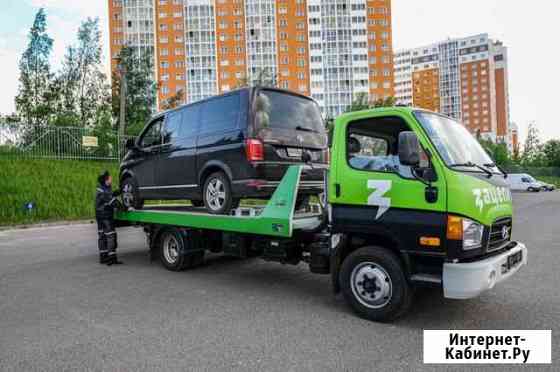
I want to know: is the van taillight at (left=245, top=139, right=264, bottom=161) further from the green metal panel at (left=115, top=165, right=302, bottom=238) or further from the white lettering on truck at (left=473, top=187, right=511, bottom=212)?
the white lettering on truck at (left=473, top=187, right=511, bottom=212)

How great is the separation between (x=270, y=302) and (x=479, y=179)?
2772mm

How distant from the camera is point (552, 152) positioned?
63.9m

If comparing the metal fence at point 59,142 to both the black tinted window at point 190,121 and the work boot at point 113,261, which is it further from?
the black tinted window at point 190,121

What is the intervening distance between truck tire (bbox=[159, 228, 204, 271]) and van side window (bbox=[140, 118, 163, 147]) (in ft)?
5.53

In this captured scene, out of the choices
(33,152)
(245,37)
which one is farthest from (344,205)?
(245,37)

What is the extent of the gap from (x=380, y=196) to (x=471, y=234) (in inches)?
35.6

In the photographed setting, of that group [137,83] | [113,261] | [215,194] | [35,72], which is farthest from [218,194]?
[137,83]

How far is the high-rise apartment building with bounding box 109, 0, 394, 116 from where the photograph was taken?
3492 inches

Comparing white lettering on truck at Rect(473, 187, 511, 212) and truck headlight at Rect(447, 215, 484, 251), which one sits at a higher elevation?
white lettering on truck at Rect(473, 187, 511, 212)

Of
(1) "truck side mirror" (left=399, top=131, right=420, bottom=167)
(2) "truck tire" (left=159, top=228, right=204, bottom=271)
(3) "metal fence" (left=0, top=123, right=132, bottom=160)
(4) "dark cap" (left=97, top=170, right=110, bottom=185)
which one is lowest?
(2) "truck tire" (left=159, top=228, right=204, bottom=271)

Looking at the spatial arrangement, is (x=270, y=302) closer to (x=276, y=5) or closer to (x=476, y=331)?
(x=476, y=331)

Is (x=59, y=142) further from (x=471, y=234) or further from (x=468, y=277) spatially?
(x=468, y=277)

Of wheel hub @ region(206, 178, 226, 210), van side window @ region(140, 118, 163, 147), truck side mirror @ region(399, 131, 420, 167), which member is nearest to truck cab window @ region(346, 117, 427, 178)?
truck side mirror @ region(399, 131, 420, 167)

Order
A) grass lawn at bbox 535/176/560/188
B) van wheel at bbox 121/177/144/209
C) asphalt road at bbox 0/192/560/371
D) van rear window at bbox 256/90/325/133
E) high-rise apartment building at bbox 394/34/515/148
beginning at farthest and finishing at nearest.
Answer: high-rise apartment building at bbox 394/34/515/148 < grass lawn at bbox 535/176/560/188 < van wheel at bbox 121/177/144/209 < van rear window at bbox 256/90/325/133 < asphalt road at bbox 0/192/560/371
